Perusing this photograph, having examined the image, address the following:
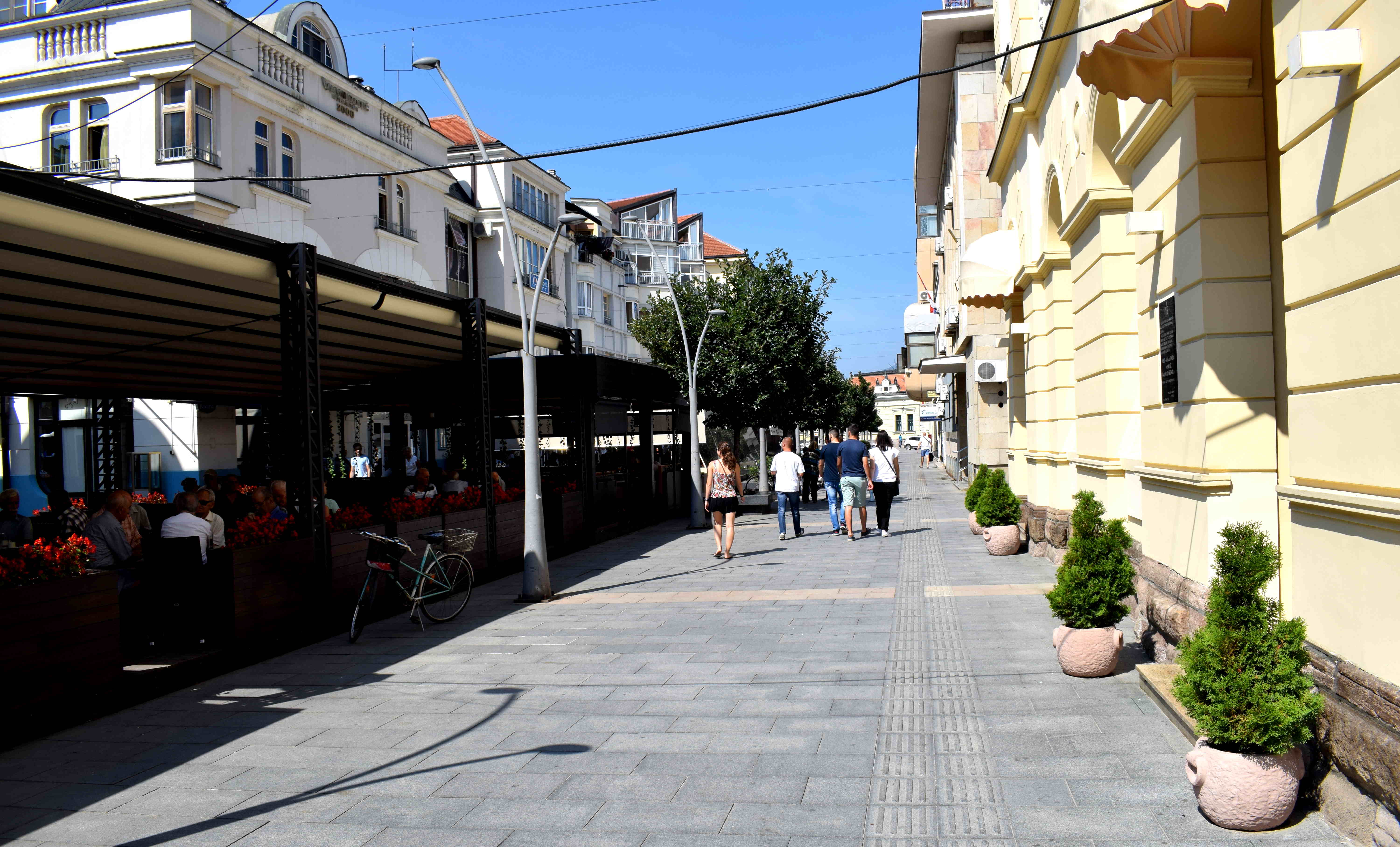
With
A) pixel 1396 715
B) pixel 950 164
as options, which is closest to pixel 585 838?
pixel 1396 715

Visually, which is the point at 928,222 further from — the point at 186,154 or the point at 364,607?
the point at 364,607

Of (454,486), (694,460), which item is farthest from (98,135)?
(454,486)

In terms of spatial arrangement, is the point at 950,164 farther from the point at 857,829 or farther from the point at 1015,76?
the point at 857,829

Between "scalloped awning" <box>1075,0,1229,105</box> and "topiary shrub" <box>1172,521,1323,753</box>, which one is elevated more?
"scalloped awning" <box>1075,0,1229,105</box>

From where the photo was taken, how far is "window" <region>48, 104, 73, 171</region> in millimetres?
24297

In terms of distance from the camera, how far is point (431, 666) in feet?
27.7

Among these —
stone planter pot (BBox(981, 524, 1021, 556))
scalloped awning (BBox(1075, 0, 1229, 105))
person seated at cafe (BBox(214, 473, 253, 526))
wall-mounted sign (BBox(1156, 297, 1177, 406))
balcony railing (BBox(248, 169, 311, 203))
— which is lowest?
stone planter pot (BBox(981, 524, 1021, 556))

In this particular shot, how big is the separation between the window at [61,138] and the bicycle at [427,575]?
19451 millimetres

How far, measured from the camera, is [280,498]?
11.9 m

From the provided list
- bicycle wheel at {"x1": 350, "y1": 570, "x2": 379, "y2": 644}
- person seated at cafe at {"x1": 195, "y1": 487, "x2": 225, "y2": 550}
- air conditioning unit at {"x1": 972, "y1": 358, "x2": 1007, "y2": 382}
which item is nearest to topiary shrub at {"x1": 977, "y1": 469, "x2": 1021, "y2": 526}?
bicycle wheel at {"x1": 350, "y1": 570, "x2": 379, "y2": 644}

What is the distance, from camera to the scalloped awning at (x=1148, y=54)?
5633 mm

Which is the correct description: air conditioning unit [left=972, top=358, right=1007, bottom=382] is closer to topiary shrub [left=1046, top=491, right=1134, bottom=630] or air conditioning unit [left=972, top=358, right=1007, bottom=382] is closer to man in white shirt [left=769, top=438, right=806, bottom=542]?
man in white shirt [left=769, top=438, right=806, bottom=542]

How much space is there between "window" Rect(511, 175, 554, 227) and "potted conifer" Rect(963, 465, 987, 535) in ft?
95.3

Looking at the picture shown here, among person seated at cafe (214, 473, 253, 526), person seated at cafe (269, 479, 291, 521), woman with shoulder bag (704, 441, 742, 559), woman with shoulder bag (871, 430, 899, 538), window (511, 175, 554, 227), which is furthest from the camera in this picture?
window (511, 175, 554, 227)
